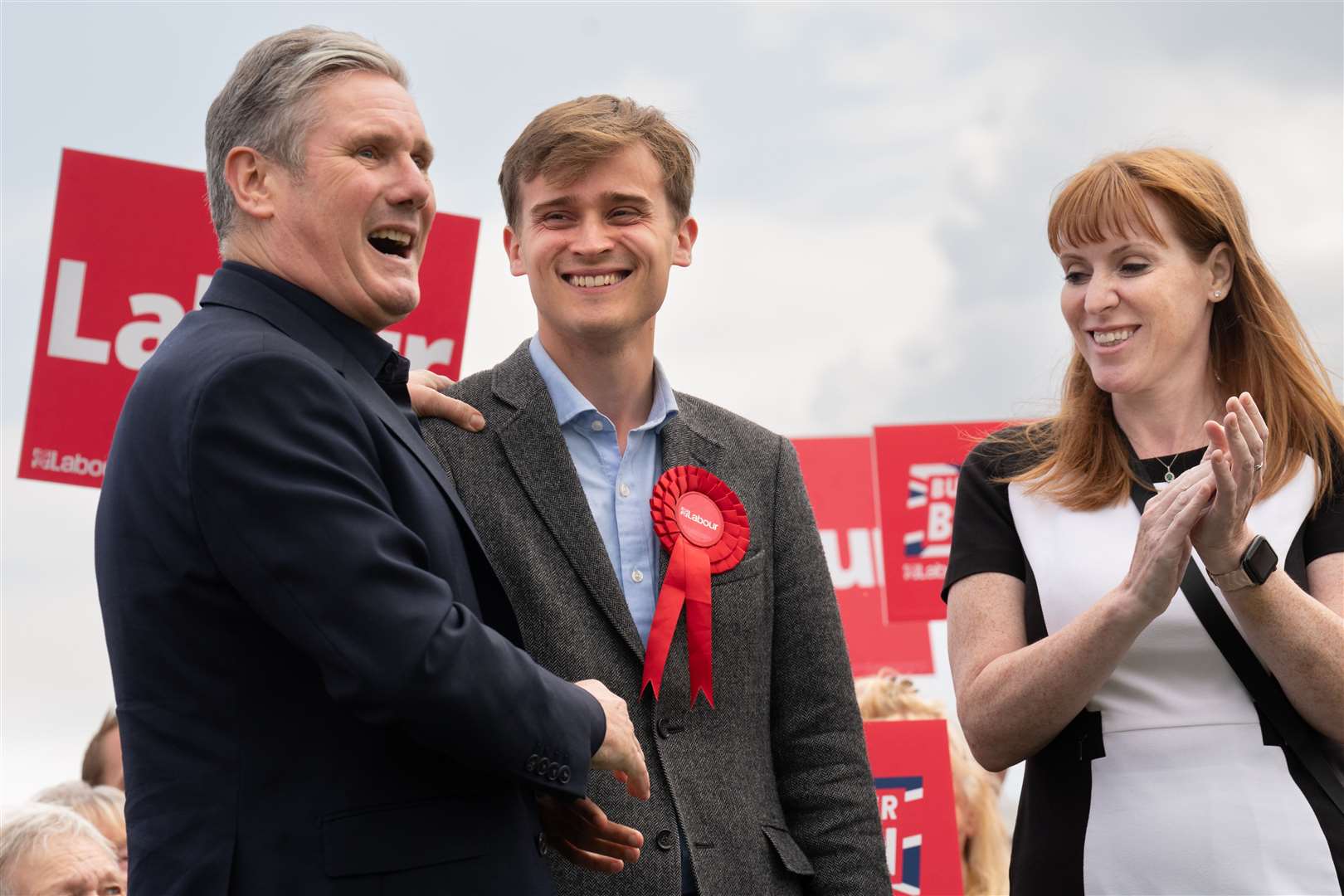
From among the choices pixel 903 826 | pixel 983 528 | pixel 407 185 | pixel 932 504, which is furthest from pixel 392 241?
pixel 932 504

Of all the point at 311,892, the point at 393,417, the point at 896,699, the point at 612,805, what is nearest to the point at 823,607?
the point at 612,805

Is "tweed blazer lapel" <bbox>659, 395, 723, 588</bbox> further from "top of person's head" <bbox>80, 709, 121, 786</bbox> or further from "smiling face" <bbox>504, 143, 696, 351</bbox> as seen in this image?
"top of person's head" <bbox>80, 709, 121, 786</bbox>

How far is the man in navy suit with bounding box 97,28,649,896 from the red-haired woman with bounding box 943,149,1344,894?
1.04 meters

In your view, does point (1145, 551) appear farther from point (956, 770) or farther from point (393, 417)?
point (956, 770)

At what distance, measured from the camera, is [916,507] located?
7059mm

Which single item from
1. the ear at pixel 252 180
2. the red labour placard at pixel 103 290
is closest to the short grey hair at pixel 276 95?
the ear at pixel 252 180

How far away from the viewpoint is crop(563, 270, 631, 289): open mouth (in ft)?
8.89

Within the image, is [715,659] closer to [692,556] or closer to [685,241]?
[692,556]

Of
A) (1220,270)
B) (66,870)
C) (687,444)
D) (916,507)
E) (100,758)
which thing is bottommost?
(66,870)

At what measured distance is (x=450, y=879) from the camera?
1871mm

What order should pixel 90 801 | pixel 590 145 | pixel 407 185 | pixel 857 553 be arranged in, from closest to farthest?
1. pixel 407 185
2. pixel 590 145
3. pixel 90 801
4. pixel 857 553

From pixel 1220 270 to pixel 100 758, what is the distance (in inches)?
169

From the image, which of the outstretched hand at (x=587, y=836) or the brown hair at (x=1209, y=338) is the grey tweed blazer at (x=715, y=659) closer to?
the outstretched hand at (x=587, y=836)

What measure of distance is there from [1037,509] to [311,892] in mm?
1611
